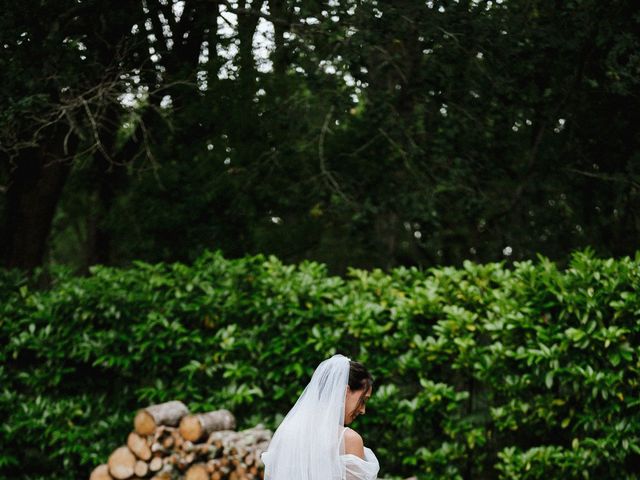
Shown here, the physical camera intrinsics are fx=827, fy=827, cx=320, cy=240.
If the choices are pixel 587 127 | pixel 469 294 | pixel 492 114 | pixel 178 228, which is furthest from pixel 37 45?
pixel 587 127

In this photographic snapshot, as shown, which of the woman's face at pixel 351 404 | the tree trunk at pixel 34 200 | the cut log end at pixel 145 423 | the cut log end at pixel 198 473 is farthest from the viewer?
the tree trunk at pixel 34 200

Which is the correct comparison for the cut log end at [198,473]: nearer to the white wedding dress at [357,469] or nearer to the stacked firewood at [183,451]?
the stacked firewood at [183,451]

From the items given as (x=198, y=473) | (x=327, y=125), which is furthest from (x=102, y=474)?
(x=327, y=125)

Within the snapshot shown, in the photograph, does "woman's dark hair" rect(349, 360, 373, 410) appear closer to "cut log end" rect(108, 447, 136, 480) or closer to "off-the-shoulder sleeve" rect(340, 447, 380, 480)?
"off-the-shoulder sleeve" rect(340, 447, 380, 480)

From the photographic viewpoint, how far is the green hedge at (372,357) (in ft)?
22.3

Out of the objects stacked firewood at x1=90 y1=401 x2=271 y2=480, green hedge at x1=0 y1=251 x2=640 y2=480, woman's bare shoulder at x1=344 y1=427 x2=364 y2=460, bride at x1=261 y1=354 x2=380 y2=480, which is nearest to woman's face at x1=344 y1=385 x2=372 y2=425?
bride at x1=261 y1=354 x2=380 y2=480

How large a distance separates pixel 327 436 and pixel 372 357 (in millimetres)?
2928

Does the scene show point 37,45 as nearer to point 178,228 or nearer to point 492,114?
point 178,228

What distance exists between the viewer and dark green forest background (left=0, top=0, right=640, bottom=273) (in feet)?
29.6

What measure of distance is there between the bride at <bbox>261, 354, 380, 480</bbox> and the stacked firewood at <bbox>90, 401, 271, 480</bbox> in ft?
5.74

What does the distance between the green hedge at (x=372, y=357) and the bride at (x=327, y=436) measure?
2.52m

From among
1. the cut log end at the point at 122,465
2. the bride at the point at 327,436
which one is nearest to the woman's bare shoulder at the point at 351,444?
the bride at the point at 327,436

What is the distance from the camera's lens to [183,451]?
670 centimetres

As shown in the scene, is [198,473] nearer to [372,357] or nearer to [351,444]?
[372,357]
